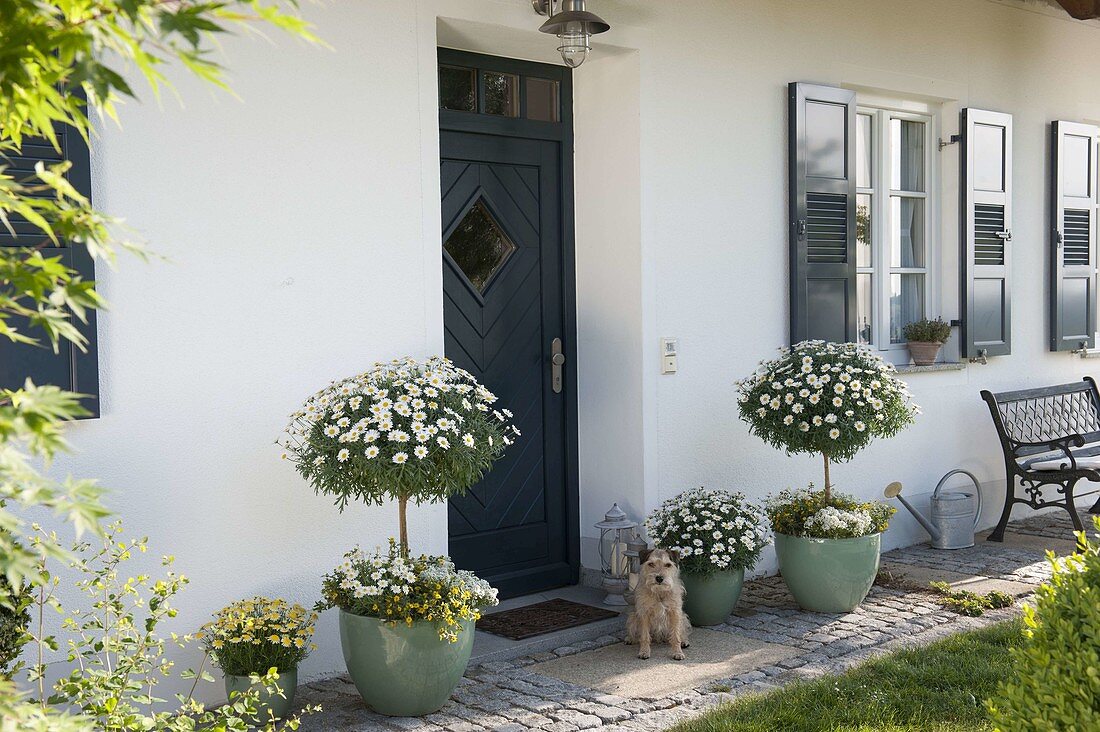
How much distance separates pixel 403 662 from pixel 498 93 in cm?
285

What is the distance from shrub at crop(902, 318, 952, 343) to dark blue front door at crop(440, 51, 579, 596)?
2476mm

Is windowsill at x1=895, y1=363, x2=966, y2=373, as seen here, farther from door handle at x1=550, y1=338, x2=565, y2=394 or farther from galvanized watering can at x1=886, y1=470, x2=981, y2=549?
door handle at x1=550, y1=338, x2=565, y2=394

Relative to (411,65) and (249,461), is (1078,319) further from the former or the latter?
(249,461)

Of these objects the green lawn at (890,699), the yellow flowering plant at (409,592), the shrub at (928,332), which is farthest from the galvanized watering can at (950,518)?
the yellow flowering plant at (409,592)

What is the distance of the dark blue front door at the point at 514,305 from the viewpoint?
5.47m

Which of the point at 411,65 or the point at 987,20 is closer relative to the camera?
the point at 411,65

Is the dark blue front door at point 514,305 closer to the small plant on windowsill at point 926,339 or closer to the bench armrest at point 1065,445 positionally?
the small plant on windowsill at point 926,339

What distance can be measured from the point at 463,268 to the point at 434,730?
232 cm

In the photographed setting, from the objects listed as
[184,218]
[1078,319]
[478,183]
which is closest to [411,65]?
[478,183]

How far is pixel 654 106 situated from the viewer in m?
5.70

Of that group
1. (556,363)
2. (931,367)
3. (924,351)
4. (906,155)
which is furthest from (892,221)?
(556,363)

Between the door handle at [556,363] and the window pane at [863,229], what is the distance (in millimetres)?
2182

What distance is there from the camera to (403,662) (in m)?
3.94

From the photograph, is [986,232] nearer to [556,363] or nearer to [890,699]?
[556,363]
